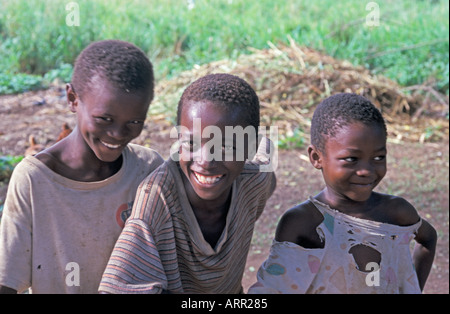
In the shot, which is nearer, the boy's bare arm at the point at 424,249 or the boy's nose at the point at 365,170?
the boy's nose at the point at 365,170

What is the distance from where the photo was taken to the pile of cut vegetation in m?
5.90

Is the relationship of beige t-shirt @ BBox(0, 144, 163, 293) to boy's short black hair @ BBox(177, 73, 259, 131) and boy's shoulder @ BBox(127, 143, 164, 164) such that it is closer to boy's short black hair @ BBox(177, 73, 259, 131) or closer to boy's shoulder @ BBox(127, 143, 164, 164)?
boy's shoulder @ BBox(127, 143, 164, 164)

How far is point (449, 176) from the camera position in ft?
15.4

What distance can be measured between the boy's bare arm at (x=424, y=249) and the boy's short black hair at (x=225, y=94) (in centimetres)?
79

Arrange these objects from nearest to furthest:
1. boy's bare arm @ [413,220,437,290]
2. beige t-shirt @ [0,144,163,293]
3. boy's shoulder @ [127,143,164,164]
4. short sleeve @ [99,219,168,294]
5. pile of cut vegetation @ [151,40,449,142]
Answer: short sleeve @ [99,219,168,294] < beige t-shirt @ [0,144,163,293] < boy's bare arm @ [413,220,437,290] < boy's shoulder @ [127,143,164,164] < pile of cut vegetation @ [151,40,449,142]

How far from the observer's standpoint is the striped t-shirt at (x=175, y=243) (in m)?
1.68

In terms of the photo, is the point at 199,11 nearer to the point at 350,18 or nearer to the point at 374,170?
the point at 350,18

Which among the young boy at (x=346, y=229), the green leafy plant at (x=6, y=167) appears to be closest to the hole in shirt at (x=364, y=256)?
the young boy at (x=346, y=229)

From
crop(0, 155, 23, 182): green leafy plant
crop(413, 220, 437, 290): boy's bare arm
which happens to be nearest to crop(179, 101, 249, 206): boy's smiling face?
crop(413, 220, 437, 290): boy's bare arm

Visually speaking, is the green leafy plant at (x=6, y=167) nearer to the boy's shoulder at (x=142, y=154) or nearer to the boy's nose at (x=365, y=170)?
the boy's shoulder at (x=142, y=154)

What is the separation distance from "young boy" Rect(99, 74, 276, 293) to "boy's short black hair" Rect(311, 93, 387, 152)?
0.25 metres

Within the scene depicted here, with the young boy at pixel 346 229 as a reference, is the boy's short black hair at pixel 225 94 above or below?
above

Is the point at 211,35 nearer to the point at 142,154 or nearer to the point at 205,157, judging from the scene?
the point at 142,154

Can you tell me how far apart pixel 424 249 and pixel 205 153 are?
99 centimetres
